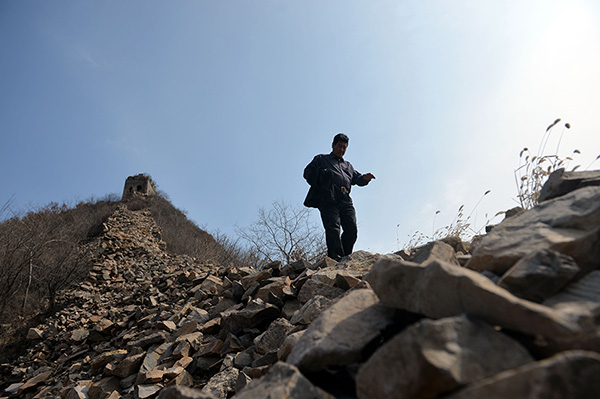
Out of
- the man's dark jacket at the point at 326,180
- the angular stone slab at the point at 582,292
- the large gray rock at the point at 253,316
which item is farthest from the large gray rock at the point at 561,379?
the man's dark jacket at the point at 326,180

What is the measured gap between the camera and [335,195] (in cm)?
482

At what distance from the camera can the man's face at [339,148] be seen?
510 centimetres

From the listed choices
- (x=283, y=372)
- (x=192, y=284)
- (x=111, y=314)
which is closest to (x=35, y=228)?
(x=111, y=314)

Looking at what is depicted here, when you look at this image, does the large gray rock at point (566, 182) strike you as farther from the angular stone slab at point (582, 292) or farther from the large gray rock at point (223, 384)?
the large gray rock at point (223, 384)

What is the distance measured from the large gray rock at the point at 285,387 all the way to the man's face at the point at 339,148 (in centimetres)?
413

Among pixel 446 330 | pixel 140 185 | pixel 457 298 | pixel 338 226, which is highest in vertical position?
pixel 140 185

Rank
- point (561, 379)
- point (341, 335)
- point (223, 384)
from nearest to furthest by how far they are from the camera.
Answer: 1. point (561, 379)
2. point (341, 335)
3. point (223, 384)

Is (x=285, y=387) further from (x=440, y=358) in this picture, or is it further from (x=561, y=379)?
(x=561, y=379)

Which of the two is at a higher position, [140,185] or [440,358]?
[140,185]

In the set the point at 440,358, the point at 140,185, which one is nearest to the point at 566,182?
the point at 440,358

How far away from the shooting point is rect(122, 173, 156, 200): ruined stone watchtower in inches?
957

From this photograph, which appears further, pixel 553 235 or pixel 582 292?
pixel 553 235

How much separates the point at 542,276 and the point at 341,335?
2.56 feet

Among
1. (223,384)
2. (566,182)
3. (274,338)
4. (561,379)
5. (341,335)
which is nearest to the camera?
(561,379)
